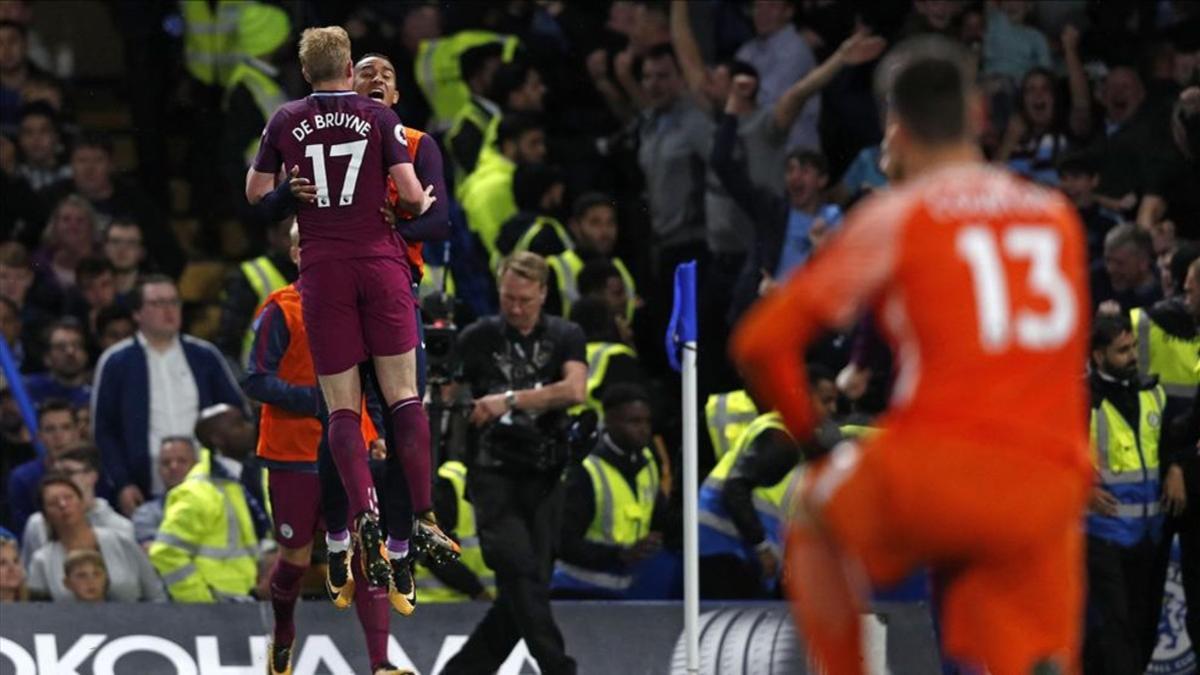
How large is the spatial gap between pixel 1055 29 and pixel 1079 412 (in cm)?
1069

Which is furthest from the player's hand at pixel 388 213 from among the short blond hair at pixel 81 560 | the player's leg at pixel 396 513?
the short blond hair at pixel 81 560

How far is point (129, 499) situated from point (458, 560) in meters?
2.25

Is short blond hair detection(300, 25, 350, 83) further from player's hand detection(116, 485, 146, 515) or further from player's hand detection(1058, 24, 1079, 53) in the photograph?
player's hand detection(1058, 24, 1079, 53)

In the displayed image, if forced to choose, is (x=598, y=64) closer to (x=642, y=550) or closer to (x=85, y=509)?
(x=642, y=550)

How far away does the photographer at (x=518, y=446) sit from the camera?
12.5 metres

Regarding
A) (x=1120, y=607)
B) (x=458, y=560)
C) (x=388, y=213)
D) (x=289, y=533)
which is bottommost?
(x=1120, y=607)

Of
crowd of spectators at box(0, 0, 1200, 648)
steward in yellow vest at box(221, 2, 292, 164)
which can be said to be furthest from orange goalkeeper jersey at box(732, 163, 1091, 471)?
steward in yellow vest at box(221, 2, 292, 164)

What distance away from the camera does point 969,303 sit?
269 inches

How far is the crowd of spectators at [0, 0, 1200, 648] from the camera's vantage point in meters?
14.4

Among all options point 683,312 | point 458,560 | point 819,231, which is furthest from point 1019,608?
point 819,231

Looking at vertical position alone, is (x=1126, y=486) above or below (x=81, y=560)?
above

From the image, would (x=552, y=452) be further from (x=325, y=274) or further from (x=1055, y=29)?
(x=1055, y=29)

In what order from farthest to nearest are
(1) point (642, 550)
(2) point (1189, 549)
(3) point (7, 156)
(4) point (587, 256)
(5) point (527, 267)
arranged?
(3) point (7, 156) → (4) point (587, 256) → (1) point (642, 550) → (2) point (1189, 549) → (5) point (527, 267)

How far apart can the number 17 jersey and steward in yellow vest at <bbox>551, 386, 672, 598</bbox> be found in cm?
337
